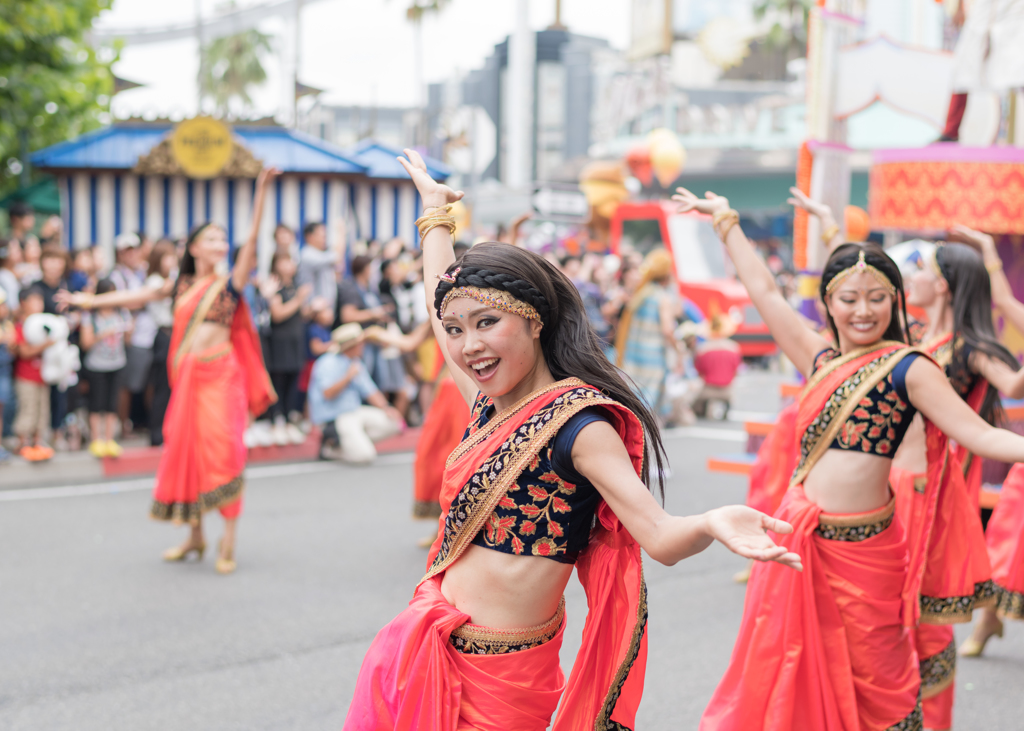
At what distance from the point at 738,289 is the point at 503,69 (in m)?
27.1

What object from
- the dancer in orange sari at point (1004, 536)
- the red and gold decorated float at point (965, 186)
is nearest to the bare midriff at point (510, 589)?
the dancer in orange sari at point (1004, 536)

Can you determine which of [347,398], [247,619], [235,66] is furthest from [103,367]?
[235,66]

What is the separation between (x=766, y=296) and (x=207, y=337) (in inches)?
147

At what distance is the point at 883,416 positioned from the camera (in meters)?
3.39

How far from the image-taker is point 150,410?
10133mm

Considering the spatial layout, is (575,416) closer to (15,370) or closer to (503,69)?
(15,370)

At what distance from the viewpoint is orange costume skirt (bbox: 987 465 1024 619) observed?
479cm

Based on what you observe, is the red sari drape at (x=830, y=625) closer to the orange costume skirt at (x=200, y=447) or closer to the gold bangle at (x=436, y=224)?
the gold bangle at (x=436, y=224)

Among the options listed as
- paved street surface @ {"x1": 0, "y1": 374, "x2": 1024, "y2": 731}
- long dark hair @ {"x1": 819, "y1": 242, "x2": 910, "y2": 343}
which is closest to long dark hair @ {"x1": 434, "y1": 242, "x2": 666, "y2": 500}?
long dark hair @ {"x1": 819, "y1": 242, "x2": 910, "y2": 343}

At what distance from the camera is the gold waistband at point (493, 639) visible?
231 centimetres

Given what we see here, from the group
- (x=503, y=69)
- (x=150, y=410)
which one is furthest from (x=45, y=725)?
(x=503, y=69)

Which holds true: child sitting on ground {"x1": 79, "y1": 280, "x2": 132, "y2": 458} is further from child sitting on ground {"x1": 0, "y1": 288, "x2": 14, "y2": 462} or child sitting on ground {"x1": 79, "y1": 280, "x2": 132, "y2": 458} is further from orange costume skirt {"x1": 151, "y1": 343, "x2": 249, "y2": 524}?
orange costume skirt {"x1": 151, "y1": 343, "x2": 249, "y2": 524}

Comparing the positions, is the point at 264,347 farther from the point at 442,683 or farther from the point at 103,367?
the point at 442,683

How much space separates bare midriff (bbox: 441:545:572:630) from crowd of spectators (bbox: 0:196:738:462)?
569 centimetres
